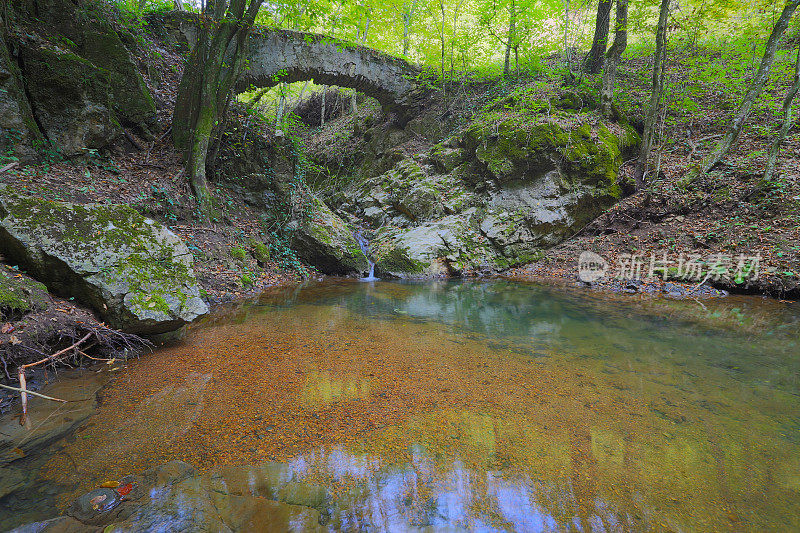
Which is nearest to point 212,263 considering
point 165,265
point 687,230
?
point 165,265

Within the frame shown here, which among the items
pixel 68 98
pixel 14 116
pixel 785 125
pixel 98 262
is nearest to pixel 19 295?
pixel 98 262

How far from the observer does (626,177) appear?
9.89m

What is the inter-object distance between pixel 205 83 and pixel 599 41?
1162 cm

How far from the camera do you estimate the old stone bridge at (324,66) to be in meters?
10.4

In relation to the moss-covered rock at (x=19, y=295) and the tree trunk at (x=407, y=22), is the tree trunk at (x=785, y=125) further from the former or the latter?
the tree trunk at (x=407, y=22)

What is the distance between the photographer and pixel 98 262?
11.3ft

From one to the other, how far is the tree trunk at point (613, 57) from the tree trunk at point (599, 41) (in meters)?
0.49

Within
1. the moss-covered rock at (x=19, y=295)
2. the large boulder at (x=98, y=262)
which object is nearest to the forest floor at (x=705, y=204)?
the large boulder at (x=98, y=262)

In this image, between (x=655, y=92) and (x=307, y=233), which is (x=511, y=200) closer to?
(x=655, y=92)

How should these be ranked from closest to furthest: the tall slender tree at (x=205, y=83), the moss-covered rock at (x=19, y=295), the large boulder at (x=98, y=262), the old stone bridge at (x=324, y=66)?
the moss-covered rock at (x=19, y=295)
the large boulder at (x=98, y=262)
the tall slender tree at (x=205, y=83)
the old stone bridge at (x=324, y=66)

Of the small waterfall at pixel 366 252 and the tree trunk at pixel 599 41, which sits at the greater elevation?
the tree trunk at pixel 599 41

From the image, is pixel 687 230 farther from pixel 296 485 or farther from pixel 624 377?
pixel 296 485

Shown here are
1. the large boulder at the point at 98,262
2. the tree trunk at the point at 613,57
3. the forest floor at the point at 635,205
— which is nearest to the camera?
the large boulder at the point at 98,262

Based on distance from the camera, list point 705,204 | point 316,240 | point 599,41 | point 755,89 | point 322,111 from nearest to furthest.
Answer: point 755,89
point 705,204
point 316,240
point 599,41
point 322,111
